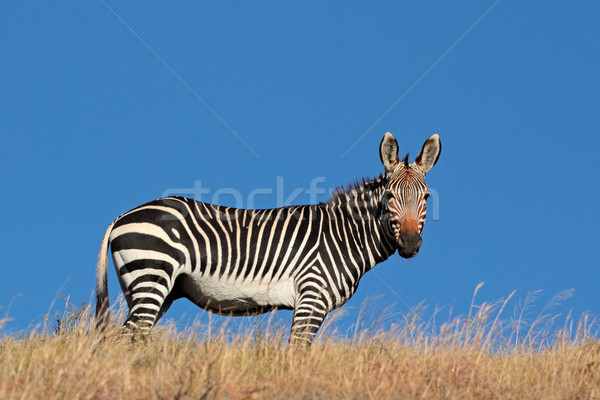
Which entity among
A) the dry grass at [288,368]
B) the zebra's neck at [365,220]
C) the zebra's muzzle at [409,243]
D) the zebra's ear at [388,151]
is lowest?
the dry grass at [288,368]

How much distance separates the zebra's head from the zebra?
15mm

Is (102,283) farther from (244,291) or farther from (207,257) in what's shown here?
(244,291)

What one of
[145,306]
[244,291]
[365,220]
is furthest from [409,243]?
[145,306]

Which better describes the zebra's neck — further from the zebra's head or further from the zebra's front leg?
the zebra's front leg

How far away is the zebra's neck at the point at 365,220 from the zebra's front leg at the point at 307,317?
1.06m

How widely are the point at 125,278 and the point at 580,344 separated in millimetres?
7073

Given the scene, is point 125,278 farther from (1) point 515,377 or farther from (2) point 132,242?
(1) point 515,377

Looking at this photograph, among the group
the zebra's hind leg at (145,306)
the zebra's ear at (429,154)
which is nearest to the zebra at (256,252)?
the zebra's hind leg at (145,306)

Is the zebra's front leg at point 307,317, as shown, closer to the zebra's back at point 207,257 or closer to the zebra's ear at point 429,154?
the zebra's back at point 207,257

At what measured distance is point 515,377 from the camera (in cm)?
773

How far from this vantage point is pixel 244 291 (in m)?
9.44

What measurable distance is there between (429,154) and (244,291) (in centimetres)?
375

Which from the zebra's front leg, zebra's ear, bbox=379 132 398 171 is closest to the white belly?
the zebra's front leg

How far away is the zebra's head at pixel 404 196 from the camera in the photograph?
9.52 m
